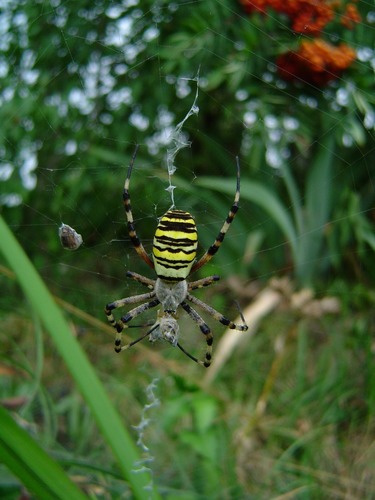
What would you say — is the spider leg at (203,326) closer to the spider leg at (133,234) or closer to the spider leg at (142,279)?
the spider leg at (142,279)

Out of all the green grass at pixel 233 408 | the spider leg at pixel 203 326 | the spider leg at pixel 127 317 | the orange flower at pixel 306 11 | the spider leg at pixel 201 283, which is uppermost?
the orange flower at pixel 306 11

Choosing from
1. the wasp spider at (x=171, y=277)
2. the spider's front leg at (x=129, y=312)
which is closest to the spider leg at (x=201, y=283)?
the wasp spider at (x=171, y=277)

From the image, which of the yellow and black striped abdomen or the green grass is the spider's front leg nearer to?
the green grass

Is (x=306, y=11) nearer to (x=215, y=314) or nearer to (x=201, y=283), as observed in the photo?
(x=201, y=283)

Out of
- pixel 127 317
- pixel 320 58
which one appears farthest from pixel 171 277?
pixel 320 58

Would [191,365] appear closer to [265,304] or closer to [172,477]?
[265,304]

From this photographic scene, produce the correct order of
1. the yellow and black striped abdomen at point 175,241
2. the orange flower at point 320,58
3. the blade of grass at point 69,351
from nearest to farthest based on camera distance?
the blade of grass at point 69,351 → the yellow and black striped abdomen at point 175,241 → the orange flower at point 320,58
